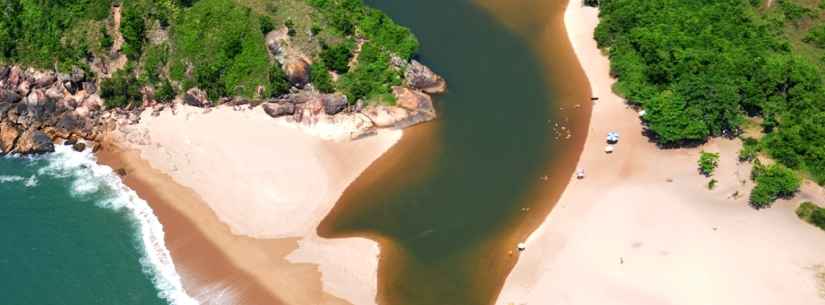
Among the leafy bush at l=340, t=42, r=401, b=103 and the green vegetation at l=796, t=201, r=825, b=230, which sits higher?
the leafy bush at l=340, t=42, r=401, b=103

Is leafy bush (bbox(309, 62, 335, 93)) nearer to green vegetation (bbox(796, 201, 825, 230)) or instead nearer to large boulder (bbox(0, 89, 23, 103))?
large boulder (bbox(0, 89, 23, 103))

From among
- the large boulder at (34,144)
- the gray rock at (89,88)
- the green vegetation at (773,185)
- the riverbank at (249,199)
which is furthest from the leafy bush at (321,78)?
the green vegetation at (773,185)

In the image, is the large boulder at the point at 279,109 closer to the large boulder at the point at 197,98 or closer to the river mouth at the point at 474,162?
the large boulder at the point at 197,98

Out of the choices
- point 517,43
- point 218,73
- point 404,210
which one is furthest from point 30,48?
point 517,43

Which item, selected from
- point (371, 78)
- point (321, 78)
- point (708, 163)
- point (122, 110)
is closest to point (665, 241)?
point (708, 163)

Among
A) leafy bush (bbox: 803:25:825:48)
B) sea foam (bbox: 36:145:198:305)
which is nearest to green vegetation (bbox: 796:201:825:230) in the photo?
leafy bush (bbox: 803:25:825:48)

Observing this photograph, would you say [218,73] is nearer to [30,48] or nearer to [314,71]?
[314,71]
